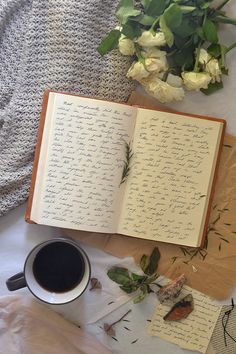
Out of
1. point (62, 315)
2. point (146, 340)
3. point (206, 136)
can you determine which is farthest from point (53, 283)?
point (206, 136)

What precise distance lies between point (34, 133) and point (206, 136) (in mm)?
253

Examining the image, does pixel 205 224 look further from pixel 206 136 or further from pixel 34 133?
pixel 34 133

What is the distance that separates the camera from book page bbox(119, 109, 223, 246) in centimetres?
71

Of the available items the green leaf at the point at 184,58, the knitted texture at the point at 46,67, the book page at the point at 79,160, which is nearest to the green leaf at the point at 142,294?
the book page at the point at 79,160

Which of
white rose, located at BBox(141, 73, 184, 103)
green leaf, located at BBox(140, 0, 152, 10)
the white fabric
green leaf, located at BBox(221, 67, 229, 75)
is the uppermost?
green leaf, located at BBox(140, 0, 152, 10)

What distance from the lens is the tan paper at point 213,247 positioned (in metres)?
0.73

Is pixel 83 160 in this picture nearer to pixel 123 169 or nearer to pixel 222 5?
pixel 123 169

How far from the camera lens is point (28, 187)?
72cm

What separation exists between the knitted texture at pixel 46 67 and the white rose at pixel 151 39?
0.07m

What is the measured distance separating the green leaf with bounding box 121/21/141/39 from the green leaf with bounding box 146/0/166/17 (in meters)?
0.02

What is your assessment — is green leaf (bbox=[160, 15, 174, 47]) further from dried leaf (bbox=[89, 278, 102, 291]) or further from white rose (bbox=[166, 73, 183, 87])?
dried leaf (bbox=[89, 278, 102, 291])

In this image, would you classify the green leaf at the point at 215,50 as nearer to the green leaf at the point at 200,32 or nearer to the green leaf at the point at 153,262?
the green leaf at the point at 200,32

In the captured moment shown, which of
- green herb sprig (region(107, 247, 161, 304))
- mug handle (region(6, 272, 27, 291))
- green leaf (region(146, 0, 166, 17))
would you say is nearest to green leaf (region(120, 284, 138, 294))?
green herb sprig (region(107, 247, 161, 304))

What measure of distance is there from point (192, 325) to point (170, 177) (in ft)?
0.76
